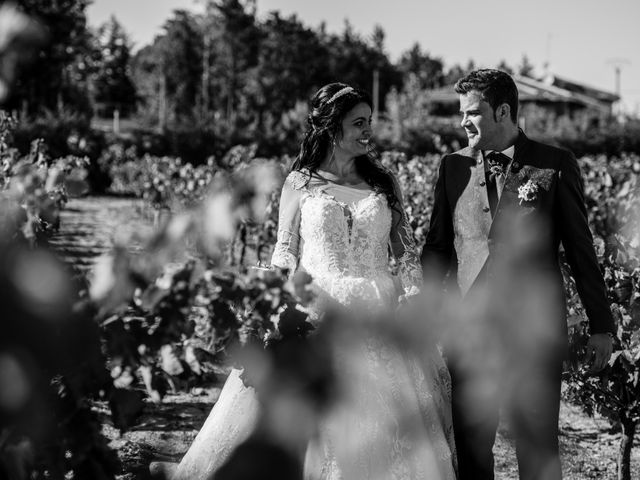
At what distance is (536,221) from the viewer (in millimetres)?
2650

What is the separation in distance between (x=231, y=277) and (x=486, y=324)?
0.99m

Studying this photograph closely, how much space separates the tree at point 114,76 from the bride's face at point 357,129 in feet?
225

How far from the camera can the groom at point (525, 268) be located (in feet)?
8.51

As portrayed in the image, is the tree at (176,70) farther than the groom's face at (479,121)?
Yes

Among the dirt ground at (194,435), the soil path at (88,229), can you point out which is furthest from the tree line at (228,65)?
the dirt ground at (194,435)

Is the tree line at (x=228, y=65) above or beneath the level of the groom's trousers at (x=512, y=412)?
above

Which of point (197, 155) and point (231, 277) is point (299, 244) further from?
point (197, 155)

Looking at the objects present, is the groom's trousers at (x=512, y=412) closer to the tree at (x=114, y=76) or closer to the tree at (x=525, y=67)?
the tree at (x=114, y=76)

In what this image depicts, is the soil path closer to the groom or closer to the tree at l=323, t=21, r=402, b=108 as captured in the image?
the groom

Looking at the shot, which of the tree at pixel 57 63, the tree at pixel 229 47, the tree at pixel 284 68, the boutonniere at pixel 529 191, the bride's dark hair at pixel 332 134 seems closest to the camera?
the boutonniere at pixel 529 191

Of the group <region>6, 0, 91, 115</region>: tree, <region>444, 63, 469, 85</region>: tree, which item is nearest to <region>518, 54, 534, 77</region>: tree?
<region>444, 63, 469, 85</region>: tree

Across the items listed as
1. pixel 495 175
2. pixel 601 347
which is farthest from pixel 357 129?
pixel 601 347

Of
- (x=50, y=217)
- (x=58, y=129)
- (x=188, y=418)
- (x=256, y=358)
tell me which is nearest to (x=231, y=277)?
(x=256, y=358)

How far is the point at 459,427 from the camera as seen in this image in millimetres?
2807
